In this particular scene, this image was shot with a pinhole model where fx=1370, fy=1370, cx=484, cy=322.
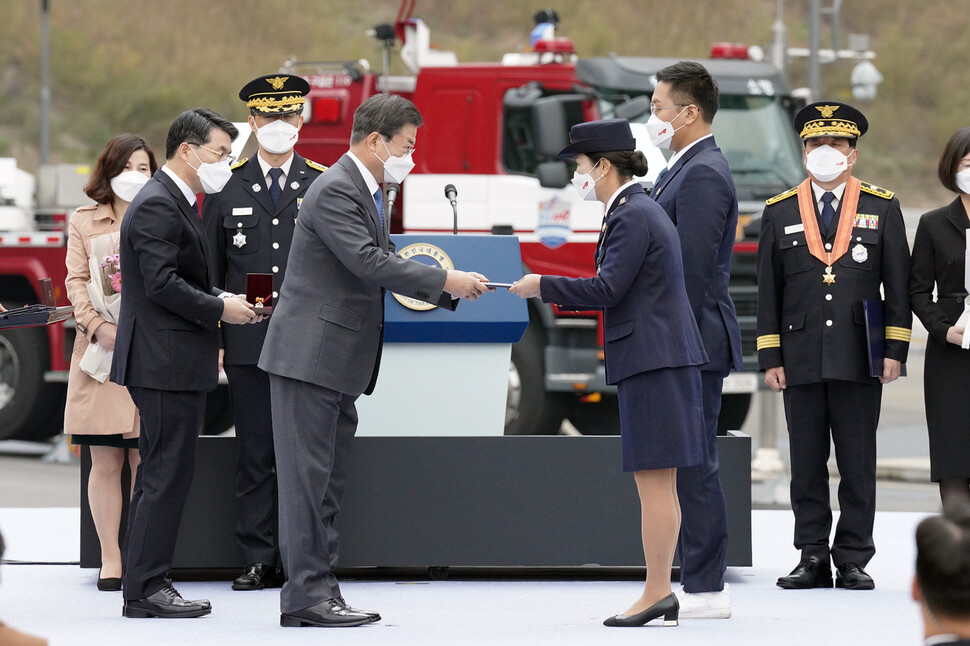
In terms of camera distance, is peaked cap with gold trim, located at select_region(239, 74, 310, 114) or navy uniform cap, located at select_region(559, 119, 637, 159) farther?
peaked cap with gold trim, located at select_region(239, 74, 310, 114)

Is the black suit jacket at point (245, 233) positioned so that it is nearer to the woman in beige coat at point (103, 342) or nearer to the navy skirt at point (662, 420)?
the woman in beige coat at point (103, 342)

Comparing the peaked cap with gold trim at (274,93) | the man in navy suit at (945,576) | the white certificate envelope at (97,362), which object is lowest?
the man in navy suit at (945,576)

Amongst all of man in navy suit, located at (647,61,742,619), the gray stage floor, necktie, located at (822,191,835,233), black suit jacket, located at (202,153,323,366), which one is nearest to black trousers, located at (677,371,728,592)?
man in navy suit, located at (647,61,742,619)

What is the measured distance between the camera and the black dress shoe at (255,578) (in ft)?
17.0

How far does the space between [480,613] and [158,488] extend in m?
1.18

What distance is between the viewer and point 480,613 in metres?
4.76

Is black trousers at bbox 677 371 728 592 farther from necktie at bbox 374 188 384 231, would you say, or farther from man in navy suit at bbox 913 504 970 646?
man in navy suit at bbox 913 504 970 646

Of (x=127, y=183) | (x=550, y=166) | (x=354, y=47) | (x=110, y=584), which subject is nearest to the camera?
(x=110, y=584)

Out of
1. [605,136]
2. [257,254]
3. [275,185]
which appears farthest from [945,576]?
[275,185]

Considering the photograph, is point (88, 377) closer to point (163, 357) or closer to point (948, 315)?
point (163, 357)

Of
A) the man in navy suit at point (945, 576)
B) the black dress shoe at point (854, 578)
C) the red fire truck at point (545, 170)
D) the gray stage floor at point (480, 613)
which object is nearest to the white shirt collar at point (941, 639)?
the man in navy suit at point (945, 576)

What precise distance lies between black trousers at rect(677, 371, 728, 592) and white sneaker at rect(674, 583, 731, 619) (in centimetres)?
2

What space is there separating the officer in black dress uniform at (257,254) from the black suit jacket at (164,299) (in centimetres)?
49

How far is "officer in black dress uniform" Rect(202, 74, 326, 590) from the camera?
521 centimetres
